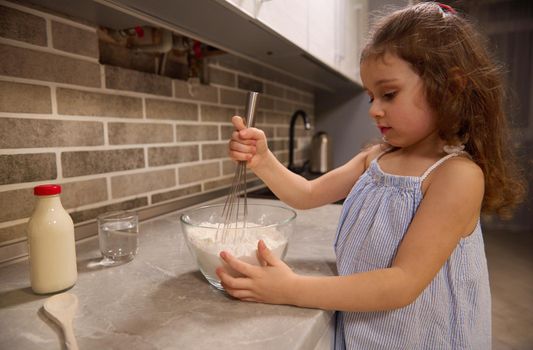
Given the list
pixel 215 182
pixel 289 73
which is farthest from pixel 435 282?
pixel 289 73

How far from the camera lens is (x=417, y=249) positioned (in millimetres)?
513

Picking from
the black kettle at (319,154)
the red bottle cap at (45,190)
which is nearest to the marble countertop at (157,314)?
the red bottle cap at (45,190)

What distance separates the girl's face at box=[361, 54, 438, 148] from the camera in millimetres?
571

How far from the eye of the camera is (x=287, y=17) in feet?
2.91

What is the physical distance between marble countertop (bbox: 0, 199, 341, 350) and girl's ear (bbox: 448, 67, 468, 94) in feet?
1.24

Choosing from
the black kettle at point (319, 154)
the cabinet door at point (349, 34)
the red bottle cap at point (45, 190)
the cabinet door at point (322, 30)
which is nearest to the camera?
the red bottle cap at point (45, 190)

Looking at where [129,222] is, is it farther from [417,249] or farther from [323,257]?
[417,249]

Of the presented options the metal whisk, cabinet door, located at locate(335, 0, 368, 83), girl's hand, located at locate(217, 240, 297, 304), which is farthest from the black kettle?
girl's hand, located at locate(217, 240, 297, 304)

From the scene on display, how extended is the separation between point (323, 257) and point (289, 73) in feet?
3.55

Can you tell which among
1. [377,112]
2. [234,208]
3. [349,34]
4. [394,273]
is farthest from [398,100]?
[349,34]

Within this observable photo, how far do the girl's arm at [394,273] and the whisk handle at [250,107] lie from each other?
22 cm

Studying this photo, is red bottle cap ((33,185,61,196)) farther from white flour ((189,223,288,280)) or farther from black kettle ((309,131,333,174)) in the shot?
black kettle ((309,131,333,174))

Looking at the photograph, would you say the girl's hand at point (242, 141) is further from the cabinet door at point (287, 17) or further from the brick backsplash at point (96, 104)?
the brick backsplash at point (96, 104)

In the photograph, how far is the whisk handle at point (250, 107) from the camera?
1.85ft
